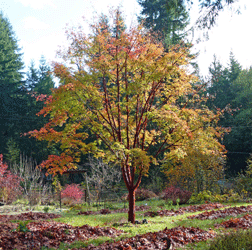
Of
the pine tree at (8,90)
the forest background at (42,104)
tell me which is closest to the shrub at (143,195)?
the forest background at (42,104)

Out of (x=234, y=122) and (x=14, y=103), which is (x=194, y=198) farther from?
(x=14, y=103)

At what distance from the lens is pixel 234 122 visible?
71.4 feet

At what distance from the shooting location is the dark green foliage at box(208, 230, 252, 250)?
385cm

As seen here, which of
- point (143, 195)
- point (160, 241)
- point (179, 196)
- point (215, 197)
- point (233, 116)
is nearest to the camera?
point (160, 241)

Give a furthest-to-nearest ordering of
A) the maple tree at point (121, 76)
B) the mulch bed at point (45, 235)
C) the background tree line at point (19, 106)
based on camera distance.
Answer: the background tree line at point (19, 106), the maple tree at point (121, 76), the mulch bed at point (45, 235)

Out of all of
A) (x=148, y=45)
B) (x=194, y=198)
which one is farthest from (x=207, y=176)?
A: (x=148, y=45)

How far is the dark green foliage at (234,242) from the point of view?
3.85m

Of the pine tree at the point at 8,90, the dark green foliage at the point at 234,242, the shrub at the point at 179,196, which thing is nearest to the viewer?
the dark green foliage at the point at 234,242

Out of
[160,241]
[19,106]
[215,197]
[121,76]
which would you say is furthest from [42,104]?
[160,241]

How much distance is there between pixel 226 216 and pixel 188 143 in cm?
255

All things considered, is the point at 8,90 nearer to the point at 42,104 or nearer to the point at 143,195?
the point at 42,104

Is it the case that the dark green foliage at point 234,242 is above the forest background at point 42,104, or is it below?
below

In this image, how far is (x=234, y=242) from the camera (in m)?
4.00

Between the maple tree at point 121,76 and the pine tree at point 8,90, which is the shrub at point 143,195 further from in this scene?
the pine tree at point 8,90
